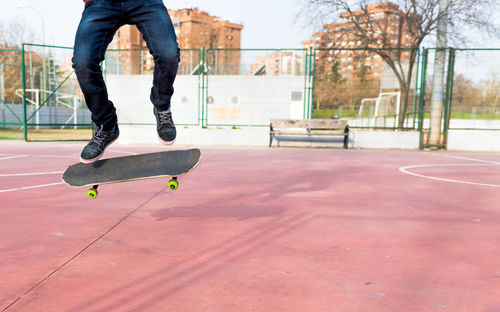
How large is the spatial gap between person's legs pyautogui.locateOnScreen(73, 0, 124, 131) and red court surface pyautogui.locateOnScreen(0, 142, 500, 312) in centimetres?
115

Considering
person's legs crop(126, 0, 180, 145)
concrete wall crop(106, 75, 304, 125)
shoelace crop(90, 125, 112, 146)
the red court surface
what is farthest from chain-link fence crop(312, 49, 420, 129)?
shoelace crop(90, 125, 112, 146)

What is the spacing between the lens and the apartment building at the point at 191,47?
49.2 ft

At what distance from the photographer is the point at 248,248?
2.55 meters

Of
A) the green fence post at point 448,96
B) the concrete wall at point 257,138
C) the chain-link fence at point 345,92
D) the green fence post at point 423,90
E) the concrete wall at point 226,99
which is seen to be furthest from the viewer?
the concrete wall at point 226,99

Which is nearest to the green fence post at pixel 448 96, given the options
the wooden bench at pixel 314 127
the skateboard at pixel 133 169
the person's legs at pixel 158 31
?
the wooden bench at pixel 314 127

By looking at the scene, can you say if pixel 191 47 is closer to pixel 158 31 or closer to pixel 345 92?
pixel 345 92

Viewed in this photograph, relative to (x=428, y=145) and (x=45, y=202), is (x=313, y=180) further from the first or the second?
(x=428, y=145)

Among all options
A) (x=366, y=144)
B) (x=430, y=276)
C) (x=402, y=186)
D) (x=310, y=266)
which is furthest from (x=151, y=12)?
(x=366, y=144)

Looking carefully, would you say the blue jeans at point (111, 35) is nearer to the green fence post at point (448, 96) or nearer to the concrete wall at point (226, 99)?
the green fence post at point (448, 96)

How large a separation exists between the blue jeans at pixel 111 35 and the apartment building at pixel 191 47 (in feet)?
32.5

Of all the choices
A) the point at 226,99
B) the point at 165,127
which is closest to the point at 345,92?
the point at 226,99

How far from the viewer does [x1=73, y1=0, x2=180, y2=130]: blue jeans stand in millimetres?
2611

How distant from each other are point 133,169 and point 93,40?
1.10 m

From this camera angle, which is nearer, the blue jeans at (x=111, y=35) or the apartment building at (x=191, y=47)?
the blue jeans at (x=111, y=35)
